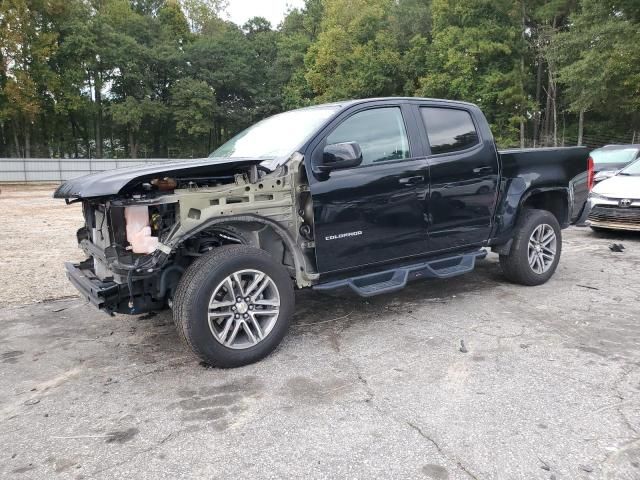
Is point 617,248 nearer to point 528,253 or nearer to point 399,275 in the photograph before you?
point 528,253

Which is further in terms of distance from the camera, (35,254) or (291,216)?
→ (35,254)

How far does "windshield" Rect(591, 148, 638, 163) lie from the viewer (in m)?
13.2

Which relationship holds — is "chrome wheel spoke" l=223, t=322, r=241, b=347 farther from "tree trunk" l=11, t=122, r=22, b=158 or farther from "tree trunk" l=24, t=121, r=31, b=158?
"tree trunk" l=11, t=122, r=22, b=158

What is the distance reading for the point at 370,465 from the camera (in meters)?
2.46

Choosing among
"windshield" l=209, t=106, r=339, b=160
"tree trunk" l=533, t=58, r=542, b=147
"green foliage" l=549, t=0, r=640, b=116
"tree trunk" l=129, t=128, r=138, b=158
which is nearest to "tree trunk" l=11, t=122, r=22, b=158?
"tree trunk" l=129, t=128, r=138, b=158

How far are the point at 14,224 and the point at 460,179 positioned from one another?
10.5 meters

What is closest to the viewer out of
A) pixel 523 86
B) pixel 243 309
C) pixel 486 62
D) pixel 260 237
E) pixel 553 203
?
pixel 243 309

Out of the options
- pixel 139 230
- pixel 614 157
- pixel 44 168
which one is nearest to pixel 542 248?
pixel 139 230

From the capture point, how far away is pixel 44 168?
28.8 metres

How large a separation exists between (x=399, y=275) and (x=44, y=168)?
2979 centimetres

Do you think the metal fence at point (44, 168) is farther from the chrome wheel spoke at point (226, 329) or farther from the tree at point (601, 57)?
the chrome wheel spoke at point (226, 329)

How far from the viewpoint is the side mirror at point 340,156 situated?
380 centimetres

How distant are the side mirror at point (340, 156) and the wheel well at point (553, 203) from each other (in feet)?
9.28

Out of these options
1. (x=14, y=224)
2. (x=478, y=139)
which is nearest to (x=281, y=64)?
(x=14, y=224)
